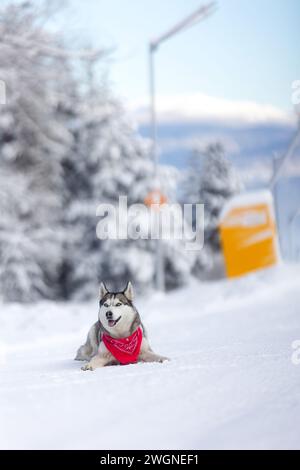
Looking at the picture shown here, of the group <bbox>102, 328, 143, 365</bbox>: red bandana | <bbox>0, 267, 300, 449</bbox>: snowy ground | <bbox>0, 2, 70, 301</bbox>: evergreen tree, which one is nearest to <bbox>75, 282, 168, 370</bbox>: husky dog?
<bbox>102, 328, 143, 365</bbox>: red bandana

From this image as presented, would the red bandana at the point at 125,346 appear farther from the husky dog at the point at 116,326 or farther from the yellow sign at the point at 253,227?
the yellow sign at the point at 253,227

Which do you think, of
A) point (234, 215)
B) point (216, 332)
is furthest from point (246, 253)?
point (216, 332)

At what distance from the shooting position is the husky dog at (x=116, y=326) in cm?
441

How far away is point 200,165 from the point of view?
2514 centimetres

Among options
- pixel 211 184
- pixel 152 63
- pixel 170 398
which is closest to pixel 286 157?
pixel 152 63

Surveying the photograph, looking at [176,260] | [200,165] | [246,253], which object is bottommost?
[246,253]

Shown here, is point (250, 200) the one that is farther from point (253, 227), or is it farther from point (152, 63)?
point (152, 63)

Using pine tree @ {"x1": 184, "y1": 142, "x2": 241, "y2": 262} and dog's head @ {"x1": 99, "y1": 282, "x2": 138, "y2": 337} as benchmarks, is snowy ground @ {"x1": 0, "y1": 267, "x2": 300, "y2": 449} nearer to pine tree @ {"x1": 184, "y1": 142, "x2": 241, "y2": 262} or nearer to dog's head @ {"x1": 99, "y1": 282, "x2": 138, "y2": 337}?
dog's head @ {"x1": 99, "y1": 282, "x2": 138, "y2": 337}

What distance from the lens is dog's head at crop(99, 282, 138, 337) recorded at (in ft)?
14.4

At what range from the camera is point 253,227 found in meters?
12.3

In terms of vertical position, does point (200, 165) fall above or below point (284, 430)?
above
